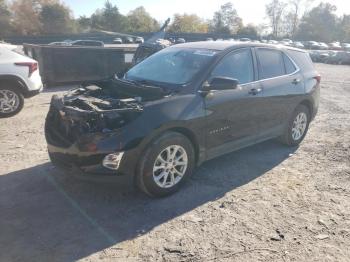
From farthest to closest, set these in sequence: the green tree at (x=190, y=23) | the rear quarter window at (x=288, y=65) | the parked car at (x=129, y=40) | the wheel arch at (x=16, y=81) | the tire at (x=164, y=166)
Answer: the green tree at (x=190, y=23) → the parked car at (x=129, y=40) → the wheel arch at (x=16, y=81) → the rear quarter window at (x=288, y=65) → the tire at (x=164, y=166)

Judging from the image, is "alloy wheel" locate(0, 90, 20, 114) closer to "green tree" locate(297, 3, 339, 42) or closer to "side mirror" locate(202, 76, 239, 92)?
"side mirror" locate(202, 76, 239, 92)

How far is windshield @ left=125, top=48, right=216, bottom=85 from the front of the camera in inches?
180

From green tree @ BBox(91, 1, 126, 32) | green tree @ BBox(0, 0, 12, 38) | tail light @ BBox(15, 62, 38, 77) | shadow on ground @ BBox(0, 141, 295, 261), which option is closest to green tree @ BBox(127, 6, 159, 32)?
green tree @ BBox(91, 1, 126, 32)

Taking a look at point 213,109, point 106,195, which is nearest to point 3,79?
point 106,195

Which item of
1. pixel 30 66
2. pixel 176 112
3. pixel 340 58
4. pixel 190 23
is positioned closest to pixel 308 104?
pixel 176 112

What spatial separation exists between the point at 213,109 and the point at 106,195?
1698 millimetres

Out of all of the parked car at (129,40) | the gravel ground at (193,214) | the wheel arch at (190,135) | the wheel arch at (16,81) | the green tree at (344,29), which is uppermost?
the green tree at (344,29)

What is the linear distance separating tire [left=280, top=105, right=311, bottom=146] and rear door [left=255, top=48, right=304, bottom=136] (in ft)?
0.64

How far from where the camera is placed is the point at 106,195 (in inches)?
167

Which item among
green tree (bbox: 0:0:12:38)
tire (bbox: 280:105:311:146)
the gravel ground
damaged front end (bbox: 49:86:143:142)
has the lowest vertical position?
the gravel ground

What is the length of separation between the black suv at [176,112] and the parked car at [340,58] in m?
32.3

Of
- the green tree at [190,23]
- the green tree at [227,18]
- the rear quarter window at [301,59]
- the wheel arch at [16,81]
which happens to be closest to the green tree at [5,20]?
the green tree at [190,23]

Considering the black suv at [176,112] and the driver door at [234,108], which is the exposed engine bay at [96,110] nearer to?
the black suv at [176,112]

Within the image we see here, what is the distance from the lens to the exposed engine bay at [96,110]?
3779 millimetres
